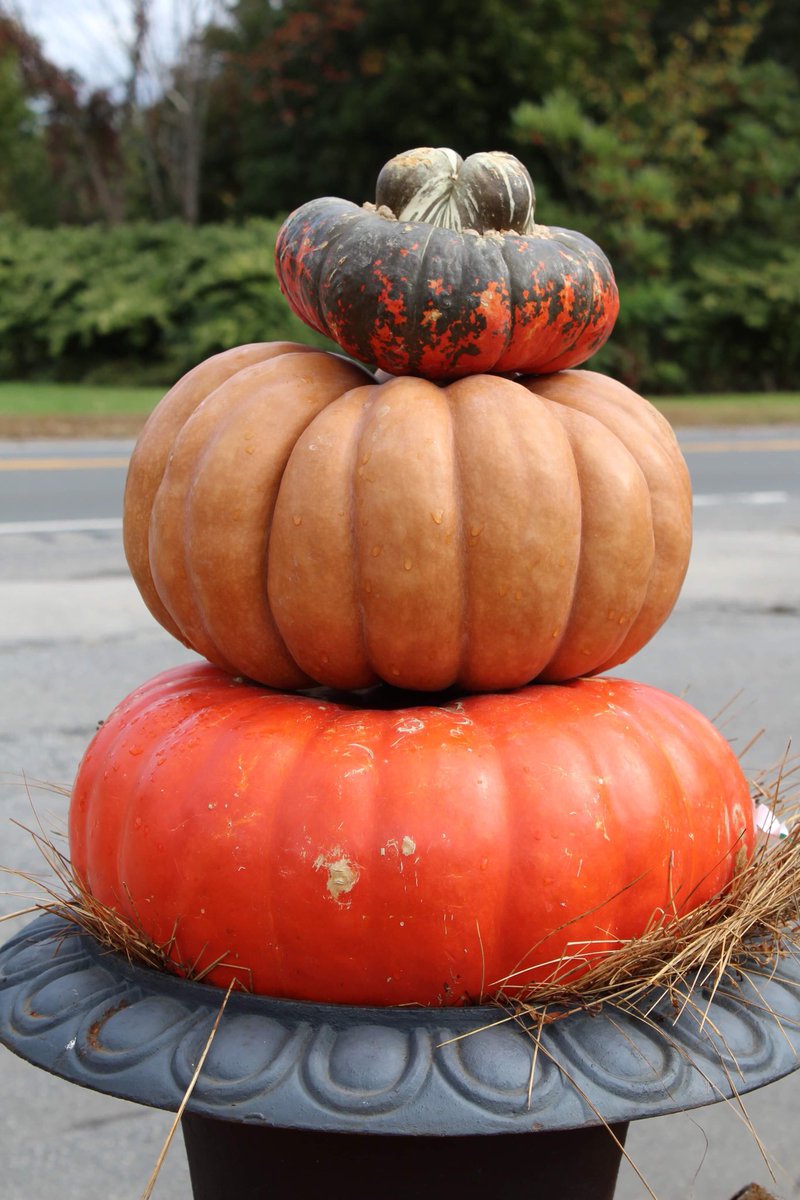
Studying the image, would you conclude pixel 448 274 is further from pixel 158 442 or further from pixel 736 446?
pixel 736 446

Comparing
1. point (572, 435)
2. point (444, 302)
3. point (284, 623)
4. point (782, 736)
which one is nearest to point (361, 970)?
point (284, 623)

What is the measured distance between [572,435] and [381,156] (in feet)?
78.5

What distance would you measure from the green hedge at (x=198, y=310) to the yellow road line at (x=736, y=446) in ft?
17.7

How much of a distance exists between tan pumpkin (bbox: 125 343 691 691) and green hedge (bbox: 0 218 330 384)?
14.6 m

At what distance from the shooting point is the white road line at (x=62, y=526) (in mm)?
7904

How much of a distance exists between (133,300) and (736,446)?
9312mm

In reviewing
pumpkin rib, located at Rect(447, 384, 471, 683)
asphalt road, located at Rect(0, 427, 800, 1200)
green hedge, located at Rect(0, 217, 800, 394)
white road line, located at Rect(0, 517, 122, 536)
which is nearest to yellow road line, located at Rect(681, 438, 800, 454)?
asphalt road, located at Rect(0, 427, 800, 1200)

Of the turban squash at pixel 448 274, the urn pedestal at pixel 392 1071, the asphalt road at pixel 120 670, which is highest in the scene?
the turban squash at pixel 448 274

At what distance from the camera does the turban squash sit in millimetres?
1676

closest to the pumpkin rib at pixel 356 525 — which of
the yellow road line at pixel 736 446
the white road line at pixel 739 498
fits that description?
the white road line at pixel 739 498

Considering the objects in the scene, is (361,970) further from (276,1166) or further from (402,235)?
(402,235)

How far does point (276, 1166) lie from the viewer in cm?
152

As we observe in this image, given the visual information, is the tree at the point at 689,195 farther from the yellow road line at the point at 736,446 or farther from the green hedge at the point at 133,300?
the yellow road line at the point at 736,446

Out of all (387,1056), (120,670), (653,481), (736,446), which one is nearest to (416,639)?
(653,481)
